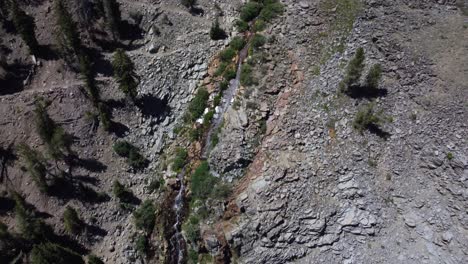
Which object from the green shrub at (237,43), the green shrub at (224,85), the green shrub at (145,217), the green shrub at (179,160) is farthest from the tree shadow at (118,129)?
the green shrub at (237,43)

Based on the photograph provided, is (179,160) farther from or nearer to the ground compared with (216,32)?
nearer to the ground

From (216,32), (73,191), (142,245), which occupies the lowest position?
(142,245)

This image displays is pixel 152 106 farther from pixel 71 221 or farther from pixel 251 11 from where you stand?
pixel 251 11

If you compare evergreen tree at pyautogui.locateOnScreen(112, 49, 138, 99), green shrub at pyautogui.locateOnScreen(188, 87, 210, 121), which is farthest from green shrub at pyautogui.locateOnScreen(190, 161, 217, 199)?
evergreen tree at pyautogui.locateOnScreen(112, 49, 138, 99)

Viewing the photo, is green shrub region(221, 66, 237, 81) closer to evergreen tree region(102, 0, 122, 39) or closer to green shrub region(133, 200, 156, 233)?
evergreen tree region(102, 0, 122, 39)

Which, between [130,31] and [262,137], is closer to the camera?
[262,137]

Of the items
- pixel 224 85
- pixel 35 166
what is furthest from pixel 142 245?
pixel 224 85
